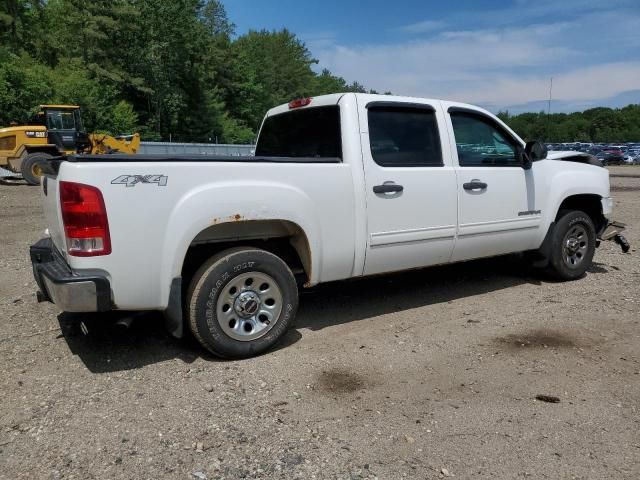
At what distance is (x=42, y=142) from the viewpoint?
59.6 feet

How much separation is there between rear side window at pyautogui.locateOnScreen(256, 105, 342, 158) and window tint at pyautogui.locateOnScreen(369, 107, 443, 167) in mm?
317

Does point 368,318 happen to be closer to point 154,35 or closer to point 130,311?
point 130,311

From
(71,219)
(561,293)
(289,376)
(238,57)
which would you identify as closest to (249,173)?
(71,219)

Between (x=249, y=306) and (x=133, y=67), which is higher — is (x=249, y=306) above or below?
below

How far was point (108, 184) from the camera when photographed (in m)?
3.41

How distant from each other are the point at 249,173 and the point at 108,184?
956mm

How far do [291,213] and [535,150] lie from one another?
9.41 feet

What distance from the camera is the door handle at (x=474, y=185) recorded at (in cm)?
505

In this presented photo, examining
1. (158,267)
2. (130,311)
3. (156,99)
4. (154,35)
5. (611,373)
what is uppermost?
(154,35)

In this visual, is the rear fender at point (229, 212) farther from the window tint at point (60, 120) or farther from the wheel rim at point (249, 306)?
the window tint at point (60, 120)

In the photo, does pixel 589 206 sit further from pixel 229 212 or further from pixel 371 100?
pixel 229 212

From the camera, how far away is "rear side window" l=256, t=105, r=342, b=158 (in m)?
4.62

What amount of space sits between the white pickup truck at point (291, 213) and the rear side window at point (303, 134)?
0.02m

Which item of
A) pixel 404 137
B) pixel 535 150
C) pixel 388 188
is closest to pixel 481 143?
pixel 535 150
